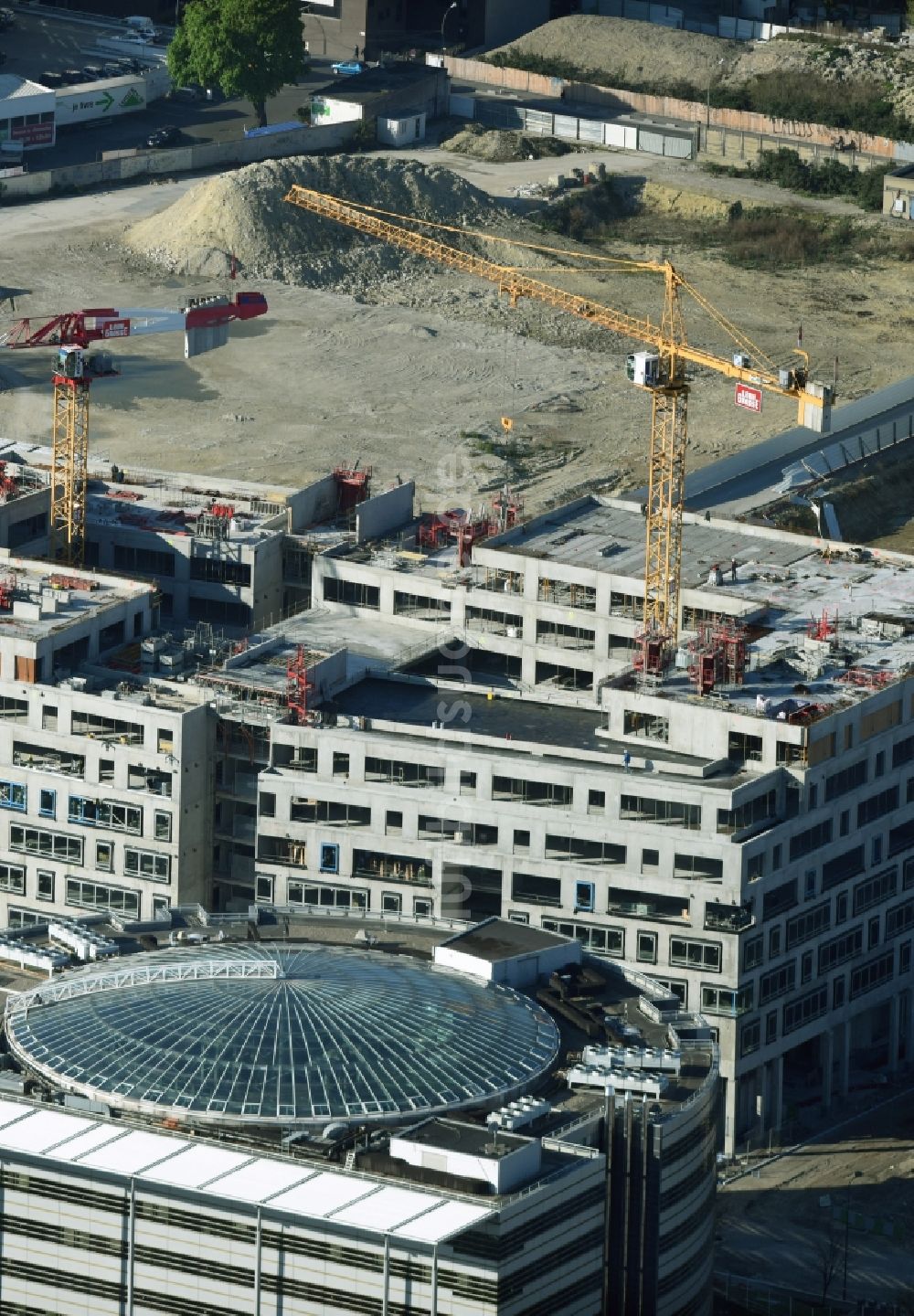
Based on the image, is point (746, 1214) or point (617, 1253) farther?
point (746, 1214)

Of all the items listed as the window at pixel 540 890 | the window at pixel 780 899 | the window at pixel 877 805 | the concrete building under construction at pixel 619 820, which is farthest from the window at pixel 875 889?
the window at pixel 540 890

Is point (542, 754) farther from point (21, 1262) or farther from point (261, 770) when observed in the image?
point (21, 1262)

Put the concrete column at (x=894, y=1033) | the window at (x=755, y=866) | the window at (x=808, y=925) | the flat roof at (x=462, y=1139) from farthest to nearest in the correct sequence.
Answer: the concrete column at (x=894, y=1033), the window at (x=808, y=925), the window at (x=755, y=866), the flat roof at (x=462, y=1139)

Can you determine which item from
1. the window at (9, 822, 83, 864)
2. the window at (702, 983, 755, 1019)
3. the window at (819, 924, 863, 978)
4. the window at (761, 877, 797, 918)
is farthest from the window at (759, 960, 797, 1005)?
the window at (9, 822, 83, 864)

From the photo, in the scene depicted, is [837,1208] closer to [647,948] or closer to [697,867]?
[647,948]

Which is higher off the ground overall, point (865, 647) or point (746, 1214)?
point (865, 647)

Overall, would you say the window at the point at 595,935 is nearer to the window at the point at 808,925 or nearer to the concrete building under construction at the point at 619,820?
the concrete building under construction at the point at 619,820

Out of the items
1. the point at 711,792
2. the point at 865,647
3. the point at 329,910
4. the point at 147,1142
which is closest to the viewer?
the point at 147,1142

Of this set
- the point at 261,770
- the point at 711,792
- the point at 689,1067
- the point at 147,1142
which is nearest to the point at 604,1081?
the point at 689,1067
